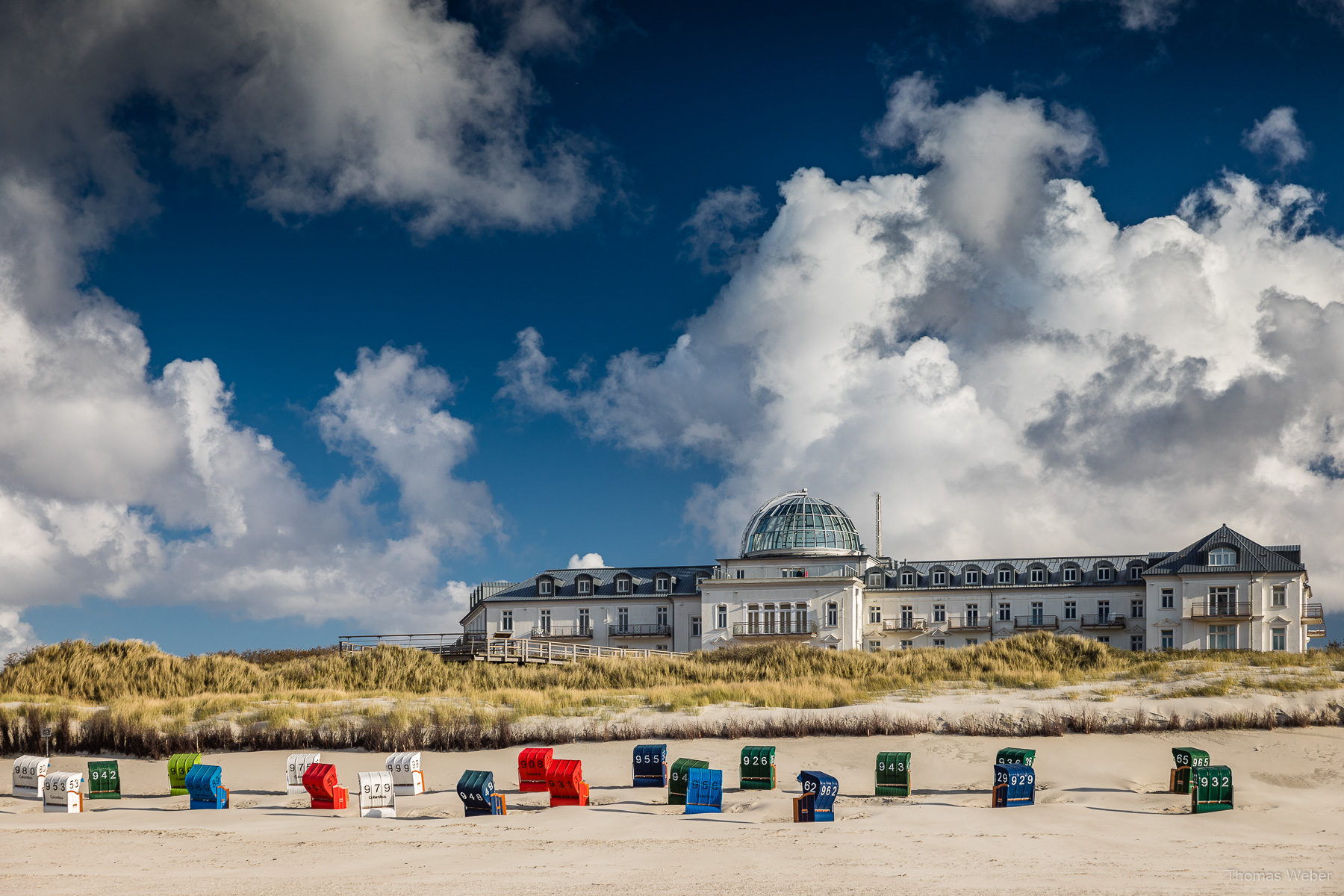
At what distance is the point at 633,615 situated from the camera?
238 feet

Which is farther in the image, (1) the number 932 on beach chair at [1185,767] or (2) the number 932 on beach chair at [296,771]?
(2) the number 932 on beach chair at [296,771]

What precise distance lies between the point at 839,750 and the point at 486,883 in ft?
42.7

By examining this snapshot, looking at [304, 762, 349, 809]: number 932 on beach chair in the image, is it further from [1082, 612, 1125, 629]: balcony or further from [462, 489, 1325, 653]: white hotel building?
[1082, 612, 1125, 629]: balcony

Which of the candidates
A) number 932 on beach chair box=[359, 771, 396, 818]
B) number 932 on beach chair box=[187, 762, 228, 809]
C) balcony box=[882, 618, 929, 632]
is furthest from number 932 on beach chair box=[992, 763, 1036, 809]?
balcony box=[882, 618, 929, 632]

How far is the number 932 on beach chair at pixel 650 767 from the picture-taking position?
20297 mm

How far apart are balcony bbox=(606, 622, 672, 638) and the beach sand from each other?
1894 inches

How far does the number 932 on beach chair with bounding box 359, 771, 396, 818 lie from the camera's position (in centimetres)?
1802

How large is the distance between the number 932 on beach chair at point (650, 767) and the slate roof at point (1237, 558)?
5153 centimetres

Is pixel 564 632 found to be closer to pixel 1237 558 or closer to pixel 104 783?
pixel 1237 558

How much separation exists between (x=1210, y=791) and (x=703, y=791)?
764cm

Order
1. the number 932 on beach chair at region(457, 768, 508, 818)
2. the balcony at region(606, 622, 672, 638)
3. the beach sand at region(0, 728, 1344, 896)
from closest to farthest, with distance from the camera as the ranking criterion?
the beach sand at region(0, 728, 1344, 896), the number 932 on beach chair at region(457, 768, 508, 818), the balcony at region(606, 622, 672, 638)

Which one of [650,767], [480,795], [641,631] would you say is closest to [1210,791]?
[650,767]

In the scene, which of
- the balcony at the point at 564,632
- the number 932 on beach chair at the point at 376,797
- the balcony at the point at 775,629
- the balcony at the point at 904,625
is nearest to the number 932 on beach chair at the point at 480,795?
the number 932 on beach chair at the point at 376,797

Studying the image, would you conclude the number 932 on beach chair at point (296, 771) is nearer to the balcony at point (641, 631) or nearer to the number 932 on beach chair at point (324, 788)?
the number 932 on beach chair at point (324, 788)
